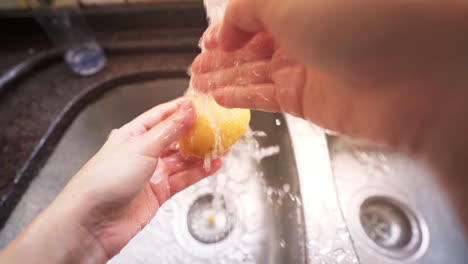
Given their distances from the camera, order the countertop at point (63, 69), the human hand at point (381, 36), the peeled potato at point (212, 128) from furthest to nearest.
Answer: the countertop at point (63, 69)
the peeled potato at point (212, 128)
the human hand at point (381, 36)

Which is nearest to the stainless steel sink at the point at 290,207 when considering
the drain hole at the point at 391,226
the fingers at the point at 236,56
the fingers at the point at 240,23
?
the drain hole at the point at 391,226

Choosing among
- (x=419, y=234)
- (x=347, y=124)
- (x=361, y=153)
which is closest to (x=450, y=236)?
(x=419, y=234)

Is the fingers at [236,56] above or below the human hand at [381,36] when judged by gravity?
below

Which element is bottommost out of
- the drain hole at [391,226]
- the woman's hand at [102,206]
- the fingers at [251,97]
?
the drain hole at [391,226]

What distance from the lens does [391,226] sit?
0.78 metres

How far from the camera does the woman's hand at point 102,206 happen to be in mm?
500

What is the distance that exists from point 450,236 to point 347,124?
1.91ft

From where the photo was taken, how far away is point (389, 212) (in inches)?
31.5

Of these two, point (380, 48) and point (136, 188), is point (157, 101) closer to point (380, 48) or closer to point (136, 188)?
point (136, 188)

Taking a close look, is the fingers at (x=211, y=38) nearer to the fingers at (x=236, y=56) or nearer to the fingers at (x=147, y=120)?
the fingers at (x=236, y=56)

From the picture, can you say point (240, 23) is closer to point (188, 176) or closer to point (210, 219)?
point (188, 176)

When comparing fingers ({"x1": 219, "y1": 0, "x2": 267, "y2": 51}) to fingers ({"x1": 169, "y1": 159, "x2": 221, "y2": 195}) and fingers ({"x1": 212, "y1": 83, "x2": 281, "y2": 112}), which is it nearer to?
fingers ({"x1": 212, "y1": 83, "x2": 281, "y2": 112})

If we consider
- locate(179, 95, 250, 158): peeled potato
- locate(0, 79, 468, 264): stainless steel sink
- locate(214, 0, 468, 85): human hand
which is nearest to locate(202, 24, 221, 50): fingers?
locate(179, 95, 250, 158): peeled potato

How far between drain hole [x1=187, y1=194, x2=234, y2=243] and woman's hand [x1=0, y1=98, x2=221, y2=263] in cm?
23
